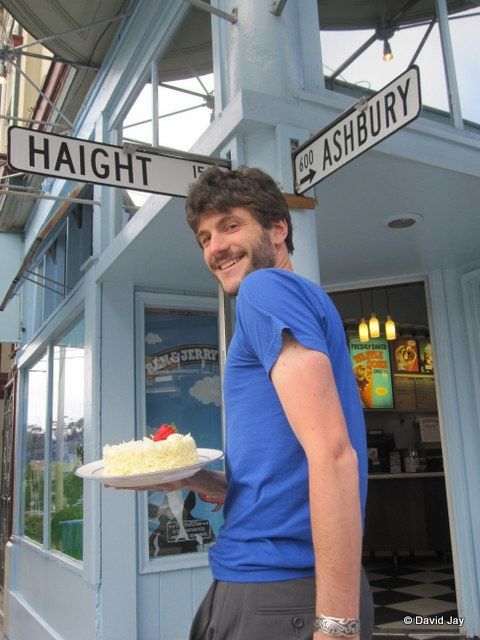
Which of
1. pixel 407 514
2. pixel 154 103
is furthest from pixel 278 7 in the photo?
pixel 407 514

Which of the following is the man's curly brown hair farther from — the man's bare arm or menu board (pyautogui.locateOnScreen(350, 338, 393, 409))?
menu board (pyautogui.locateOnScreen(350, 338, 393, 409))

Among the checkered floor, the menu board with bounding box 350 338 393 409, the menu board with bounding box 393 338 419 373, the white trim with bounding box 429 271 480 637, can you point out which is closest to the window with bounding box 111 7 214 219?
the white trim with bounding box 429 271 480 637

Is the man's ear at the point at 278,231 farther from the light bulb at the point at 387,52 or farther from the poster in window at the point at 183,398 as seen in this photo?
the poster in window at the point at 183,398

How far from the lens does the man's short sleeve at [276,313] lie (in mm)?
1180

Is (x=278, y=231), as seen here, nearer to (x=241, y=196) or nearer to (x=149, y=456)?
(x=241, y=196)

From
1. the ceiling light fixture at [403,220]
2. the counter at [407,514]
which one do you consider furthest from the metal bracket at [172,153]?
the counter at [407,514]

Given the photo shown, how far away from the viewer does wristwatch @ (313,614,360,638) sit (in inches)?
41.4

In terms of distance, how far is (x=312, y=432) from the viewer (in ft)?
3.69

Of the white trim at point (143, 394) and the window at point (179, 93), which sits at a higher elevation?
the window at point (179, 93)

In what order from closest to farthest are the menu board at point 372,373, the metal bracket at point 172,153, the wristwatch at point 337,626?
the wristwatch at point 337,626
the metal bracket at point 172,153
the menu board at point 372,373

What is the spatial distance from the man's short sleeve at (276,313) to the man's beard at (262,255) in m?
0.18

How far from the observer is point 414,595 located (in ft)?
20.3

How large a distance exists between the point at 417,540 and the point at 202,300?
14.3 feet

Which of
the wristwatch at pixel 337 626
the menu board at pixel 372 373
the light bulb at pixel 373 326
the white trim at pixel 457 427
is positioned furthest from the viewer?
the menu board at pixel 372 373
